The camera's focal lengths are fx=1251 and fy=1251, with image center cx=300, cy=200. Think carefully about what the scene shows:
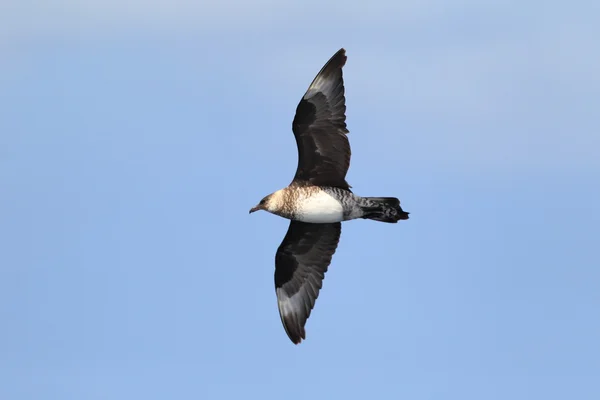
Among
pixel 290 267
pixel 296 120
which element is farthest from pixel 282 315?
pixel 296 120

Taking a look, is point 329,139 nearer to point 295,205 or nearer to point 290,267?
point 295,205

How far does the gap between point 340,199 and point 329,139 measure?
0.90 m

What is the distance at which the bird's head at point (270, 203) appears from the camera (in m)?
18.1

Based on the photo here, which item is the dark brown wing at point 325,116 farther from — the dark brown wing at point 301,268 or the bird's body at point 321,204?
the dark brown wing at point 301,268

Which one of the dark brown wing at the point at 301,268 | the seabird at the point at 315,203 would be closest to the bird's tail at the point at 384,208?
the seabird at the point at 315,203

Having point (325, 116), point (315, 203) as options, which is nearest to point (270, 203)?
point (315, 203)

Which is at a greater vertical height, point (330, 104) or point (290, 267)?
point (330, 104)

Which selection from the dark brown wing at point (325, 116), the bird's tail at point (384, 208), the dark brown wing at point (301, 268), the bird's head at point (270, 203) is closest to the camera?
the dark brown wing at point (325, 116)

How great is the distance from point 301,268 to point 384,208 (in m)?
1.84

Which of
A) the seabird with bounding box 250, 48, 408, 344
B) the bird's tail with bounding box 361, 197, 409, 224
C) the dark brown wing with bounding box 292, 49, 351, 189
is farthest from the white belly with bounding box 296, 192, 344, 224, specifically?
the dark brown wing with bounding box 292, 49, 351, 189

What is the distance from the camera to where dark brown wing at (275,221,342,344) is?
60.8ft

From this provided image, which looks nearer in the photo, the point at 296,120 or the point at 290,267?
the point at 296,120

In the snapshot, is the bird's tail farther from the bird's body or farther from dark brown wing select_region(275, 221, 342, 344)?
dark brown wing select_region(275, 221, 342, 344)

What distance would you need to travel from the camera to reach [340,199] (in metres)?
17.8
